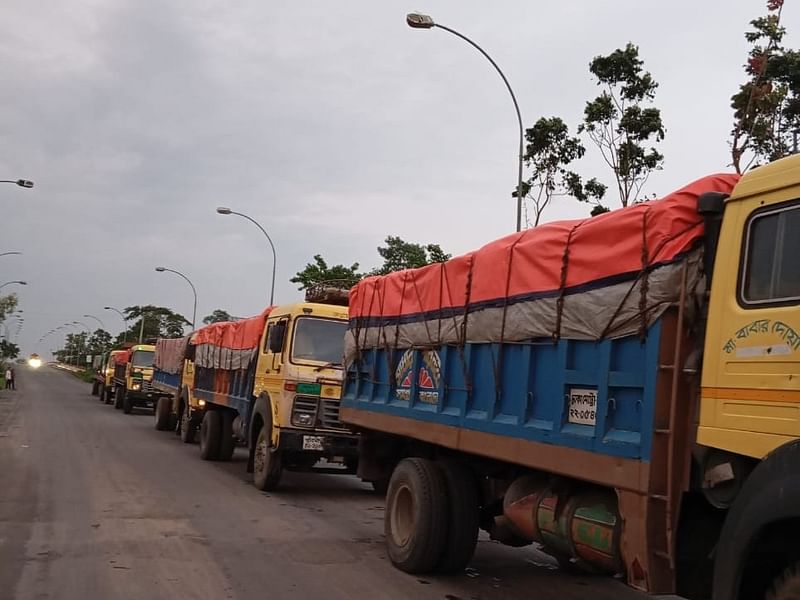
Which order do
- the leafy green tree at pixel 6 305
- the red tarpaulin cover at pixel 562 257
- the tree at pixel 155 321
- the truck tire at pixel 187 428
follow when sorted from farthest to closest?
the tree at pixel 155 321 → the leafy green tree at pixel 6 305 → the truck tire at pixel 187 428 → the red tarpaulin cover at pixel 562 257

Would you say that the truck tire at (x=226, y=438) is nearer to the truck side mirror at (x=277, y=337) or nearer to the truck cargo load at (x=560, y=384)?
the truck side mirror at (x=277, y=337)

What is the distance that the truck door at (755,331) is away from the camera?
11.6 ft

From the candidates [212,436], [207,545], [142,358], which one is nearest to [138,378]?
[142,358]

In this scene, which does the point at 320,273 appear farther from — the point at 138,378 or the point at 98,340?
the point at 98,340

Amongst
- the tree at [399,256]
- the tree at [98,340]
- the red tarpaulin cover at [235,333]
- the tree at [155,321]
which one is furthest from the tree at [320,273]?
the tree at [98,340]

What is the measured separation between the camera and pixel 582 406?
16.2ft

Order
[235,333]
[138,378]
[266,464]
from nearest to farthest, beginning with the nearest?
[266,464], [235,333], [138,378]

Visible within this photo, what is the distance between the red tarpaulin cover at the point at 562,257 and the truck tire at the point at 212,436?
27.9 feet

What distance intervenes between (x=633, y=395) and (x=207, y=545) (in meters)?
5.01

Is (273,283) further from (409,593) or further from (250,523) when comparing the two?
(409,593)

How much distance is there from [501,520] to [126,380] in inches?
1060

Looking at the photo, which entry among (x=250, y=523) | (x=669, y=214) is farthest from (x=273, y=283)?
(x=669, y=214)

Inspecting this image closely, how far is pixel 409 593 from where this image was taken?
6.39 m

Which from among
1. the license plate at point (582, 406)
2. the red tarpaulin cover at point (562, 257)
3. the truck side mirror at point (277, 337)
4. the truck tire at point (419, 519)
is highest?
the red tarpaulin cover at point (562, 257)
